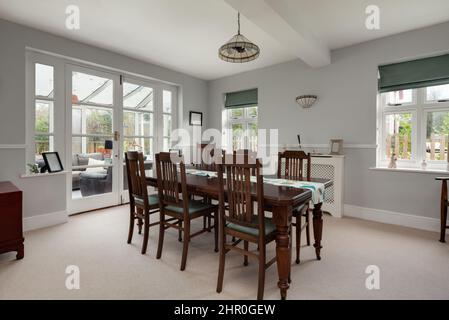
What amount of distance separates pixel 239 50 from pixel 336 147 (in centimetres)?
212

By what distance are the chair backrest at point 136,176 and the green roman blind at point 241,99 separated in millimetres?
2973

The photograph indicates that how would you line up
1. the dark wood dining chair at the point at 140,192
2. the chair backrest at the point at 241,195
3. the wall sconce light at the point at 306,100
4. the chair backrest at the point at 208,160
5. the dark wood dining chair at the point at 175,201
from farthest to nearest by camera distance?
the wall sconce light at the point at 306,100, the chair backrest at the point at 208,160, the dark wood dining chair at the point at 140,192, the dark wood dining chair at the point at 175,201, the chair backrest at the point at 241,195

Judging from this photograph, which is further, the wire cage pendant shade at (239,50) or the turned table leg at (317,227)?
the wire cage pendant shade at (239,50)

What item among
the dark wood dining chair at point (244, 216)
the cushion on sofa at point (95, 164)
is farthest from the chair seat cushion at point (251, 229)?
the cushion on sofa at point (95, 164)

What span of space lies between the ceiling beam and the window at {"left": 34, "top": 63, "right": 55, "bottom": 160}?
8.73 ft

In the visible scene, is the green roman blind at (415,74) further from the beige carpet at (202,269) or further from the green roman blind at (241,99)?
the green roman blind at (241,99)

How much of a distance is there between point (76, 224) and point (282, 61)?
4.05m

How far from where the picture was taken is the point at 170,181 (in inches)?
86.0

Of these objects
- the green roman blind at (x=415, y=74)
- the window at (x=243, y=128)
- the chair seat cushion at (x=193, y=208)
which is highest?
the green roman blind at (x=415, y=74)

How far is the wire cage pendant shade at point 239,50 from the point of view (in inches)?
93.7

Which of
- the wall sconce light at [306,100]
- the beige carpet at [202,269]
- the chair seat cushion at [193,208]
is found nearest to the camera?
the beige carpet at [202,269]

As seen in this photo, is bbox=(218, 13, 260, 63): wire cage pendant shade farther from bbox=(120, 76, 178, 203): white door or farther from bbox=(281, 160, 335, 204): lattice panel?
bbox=(120, 76, 178, 203): white door

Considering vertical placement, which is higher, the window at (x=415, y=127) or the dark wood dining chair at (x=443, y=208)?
the window at (x=415, y=127)
